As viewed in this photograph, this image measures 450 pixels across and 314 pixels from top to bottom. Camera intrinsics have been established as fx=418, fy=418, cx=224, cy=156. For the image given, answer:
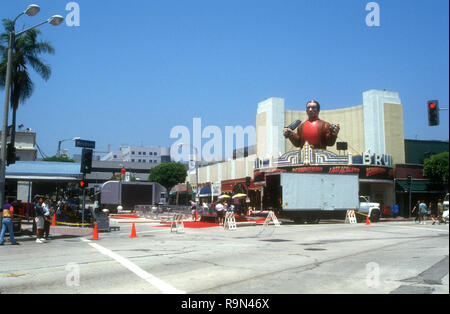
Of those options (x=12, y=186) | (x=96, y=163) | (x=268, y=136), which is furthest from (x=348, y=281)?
(x=96, y=163)

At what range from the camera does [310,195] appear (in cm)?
2838

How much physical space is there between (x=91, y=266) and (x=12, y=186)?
31225mm

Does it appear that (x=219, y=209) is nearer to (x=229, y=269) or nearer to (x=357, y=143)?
(x=229, y=269)

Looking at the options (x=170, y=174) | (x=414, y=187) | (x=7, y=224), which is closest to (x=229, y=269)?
(x=7, y=224)

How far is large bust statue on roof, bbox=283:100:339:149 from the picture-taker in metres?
43.0

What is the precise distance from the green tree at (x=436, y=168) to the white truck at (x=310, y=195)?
17329 millimetres

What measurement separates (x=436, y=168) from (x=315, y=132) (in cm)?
1295

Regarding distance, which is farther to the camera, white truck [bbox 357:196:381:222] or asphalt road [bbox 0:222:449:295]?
white truck [bbox 357:196:381:222]

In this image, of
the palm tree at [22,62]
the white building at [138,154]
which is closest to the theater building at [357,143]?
the palm tree at [22,62]

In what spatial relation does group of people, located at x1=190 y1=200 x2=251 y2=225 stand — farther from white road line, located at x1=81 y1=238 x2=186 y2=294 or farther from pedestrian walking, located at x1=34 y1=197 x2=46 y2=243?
white road line, located at x1=81 y1=238 x2=186 y2=294

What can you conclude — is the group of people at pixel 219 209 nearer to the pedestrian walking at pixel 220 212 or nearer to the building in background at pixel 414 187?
the pedestrian walking at pixel 220 212

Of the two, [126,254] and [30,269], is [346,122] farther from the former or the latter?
[30,269]

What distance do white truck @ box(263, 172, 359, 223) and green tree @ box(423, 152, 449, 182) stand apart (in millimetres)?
17329

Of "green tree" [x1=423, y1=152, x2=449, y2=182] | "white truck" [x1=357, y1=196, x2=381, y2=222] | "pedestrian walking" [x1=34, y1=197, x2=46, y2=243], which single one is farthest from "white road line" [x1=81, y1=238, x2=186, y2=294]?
"green tree" [x1=423, y1=152, x2=449, y2=182]
